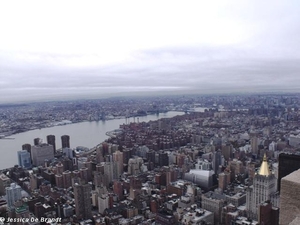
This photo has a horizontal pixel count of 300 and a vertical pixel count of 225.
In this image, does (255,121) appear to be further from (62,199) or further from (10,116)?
(10,116)

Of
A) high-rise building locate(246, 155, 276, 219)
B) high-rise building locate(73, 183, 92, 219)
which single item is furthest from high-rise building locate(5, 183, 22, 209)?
high-rise building locate(246, 155, 276, 219)

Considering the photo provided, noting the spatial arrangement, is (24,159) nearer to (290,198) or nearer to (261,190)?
(261,190)

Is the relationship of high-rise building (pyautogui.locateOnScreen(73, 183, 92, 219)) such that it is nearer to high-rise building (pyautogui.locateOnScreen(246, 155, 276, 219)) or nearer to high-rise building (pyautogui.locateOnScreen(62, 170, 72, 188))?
high-rise building (pyautogui.locateOnScreen(62, 170, 72, 188))

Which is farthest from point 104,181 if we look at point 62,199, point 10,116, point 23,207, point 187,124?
point 10,116

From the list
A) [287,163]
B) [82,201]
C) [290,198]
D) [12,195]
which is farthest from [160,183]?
[290,198]

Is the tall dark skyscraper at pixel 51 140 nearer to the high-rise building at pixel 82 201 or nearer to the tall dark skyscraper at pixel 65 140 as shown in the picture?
the tall dark skyscraper at pixel 65 140

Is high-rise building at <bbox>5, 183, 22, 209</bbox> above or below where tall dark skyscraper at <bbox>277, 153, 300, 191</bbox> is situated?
below

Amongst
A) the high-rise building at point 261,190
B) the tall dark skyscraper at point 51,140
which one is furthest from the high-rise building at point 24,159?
the high-rise building at point 261,190
